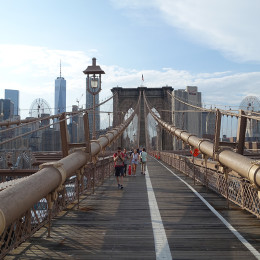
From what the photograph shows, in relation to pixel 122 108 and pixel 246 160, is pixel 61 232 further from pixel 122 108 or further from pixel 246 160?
pixel 122 108

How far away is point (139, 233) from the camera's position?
555cm

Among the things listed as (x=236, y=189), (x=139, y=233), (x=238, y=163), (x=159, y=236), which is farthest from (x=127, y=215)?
(x=236, y=189)

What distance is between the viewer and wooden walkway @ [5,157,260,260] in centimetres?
455

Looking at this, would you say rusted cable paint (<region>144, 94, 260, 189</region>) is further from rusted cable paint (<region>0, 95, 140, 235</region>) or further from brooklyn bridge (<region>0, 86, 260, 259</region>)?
rusted cable paint (<region>0, 95, 140, 235</region>)

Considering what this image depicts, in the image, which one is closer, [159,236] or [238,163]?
[159,236]

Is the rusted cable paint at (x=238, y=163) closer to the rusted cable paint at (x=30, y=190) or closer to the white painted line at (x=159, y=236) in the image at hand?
the white painted line at (x=159, y=236)

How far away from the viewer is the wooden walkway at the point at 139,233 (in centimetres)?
455

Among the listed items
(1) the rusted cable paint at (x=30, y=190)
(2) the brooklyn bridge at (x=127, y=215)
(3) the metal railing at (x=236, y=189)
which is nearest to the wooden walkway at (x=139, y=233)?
(2) the brooklyn bridge at (x=127, y=215)

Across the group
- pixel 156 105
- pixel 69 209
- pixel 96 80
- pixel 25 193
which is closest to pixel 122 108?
pixel 156 105

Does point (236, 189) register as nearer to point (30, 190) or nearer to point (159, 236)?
point (159, 236)

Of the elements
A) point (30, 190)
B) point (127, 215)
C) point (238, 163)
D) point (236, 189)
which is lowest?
point (127, 215)

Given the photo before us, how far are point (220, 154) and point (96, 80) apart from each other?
324 inches

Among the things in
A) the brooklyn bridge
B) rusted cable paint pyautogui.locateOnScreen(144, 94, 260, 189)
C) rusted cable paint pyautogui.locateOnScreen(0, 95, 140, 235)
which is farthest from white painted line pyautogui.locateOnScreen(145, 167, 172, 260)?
rusted cable paint pyautogui.locateOnScreen(0, 95, 140, 235)

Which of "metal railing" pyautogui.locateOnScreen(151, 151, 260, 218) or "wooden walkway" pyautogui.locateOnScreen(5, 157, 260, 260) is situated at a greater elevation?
"metal railing" pyautogui.locateOnScreen(151, 151, 260, 218)
